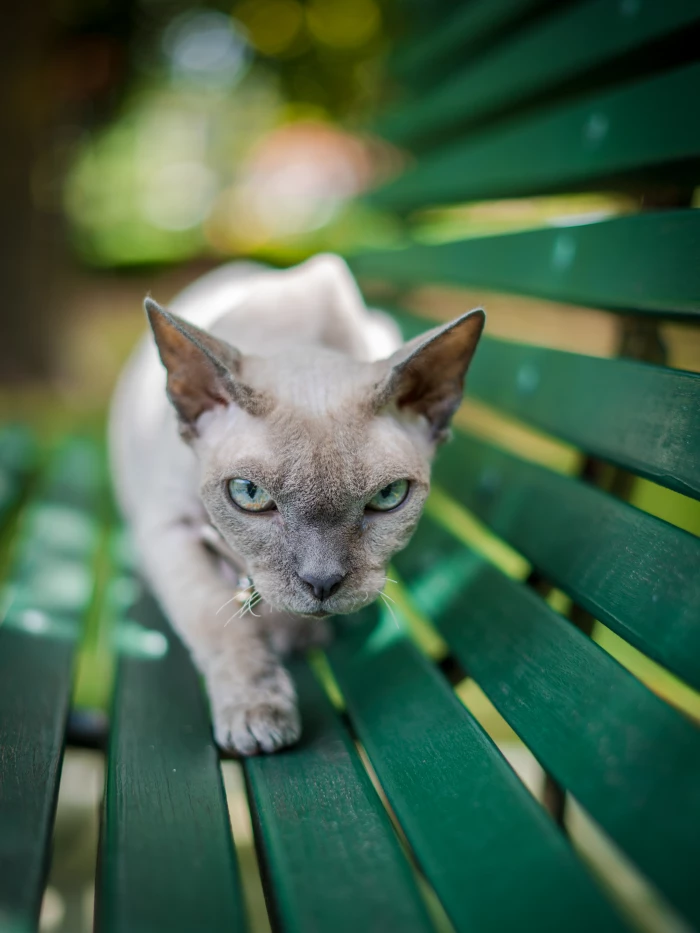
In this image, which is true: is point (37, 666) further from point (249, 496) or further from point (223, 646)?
point (249, 496)

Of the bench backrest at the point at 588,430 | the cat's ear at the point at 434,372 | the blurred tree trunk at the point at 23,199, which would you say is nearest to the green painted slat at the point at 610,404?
the bench backrest at the point at 588,430

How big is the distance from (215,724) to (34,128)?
177 inches

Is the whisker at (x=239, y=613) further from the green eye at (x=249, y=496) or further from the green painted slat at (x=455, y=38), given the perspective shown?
the green painted slat at (x=455, y=38)

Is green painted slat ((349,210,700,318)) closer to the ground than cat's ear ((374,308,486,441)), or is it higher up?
higher up

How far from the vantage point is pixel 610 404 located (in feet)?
4.72

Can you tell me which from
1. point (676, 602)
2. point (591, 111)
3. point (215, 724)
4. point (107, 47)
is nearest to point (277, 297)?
point (591, 111)

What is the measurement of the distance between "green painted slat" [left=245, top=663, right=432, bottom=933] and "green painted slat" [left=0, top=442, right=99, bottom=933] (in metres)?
0.28

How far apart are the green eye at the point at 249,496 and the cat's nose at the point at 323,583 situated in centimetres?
14

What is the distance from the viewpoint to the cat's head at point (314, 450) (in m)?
1.29

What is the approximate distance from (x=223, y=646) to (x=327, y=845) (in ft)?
1.62

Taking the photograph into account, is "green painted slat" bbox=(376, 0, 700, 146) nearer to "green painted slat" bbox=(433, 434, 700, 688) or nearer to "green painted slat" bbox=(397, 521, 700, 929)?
"green painted slat" bbox=(433, 434, 700, 688)

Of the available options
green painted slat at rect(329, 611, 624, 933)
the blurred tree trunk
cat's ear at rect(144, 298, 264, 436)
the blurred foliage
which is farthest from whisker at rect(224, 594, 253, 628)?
the blurred foliage

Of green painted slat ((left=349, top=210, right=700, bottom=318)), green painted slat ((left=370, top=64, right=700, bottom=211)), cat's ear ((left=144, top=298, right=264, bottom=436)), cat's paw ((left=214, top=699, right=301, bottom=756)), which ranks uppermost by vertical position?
green painted slat ((left=370, top=64, right=700, bottom=211))

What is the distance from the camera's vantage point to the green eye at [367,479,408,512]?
4.44ft
